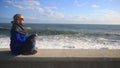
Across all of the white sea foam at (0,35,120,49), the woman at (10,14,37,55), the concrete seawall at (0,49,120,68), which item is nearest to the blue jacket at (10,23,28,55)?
the woman at (10,14,37,55)

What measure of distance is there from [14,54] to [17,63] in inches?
8.1

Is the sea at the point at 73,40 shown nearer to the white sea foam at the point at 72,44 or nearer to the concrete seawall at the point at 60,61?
the white sea foam at the point at 72,44

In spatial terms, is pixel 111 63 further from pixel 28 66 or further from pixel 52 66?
pixel 28 66

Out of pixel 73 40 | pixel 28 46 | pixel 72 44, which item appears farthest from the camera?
pixel 73 40

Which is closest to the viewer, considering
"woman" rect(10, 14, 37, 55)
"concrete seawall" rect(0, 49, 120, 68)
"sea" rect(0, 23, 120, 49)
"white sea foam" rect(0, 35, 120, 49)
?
"concrete seawall" rect(0, 49, 120, 68)

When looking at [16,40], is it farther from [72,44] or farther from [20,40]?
[72,44]

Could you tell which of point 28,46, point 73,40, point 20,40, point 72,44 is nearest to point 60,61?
point 28,46

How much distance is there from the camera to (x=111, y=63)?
4.62 m

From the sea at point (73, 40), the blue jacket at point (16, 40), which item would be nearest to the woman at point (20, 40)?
the blue jacket at point (16, 40)

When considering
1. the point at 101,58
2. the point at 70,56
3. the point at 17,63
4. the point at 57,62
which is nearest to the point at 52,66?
the point at 57,62

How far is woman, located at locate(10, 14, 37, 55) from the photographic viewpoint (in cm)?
462

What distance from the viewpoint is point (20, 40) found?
183 inches

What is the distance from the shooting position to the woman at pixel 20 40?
4.62 metres

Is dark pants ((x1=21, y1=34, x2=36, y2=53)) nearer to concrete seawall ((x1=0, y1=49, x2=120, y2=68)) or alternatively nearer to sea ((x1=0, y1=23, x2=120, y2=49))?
concrete seawall ((x1=0, y1=49, x2=120, y2=68))
